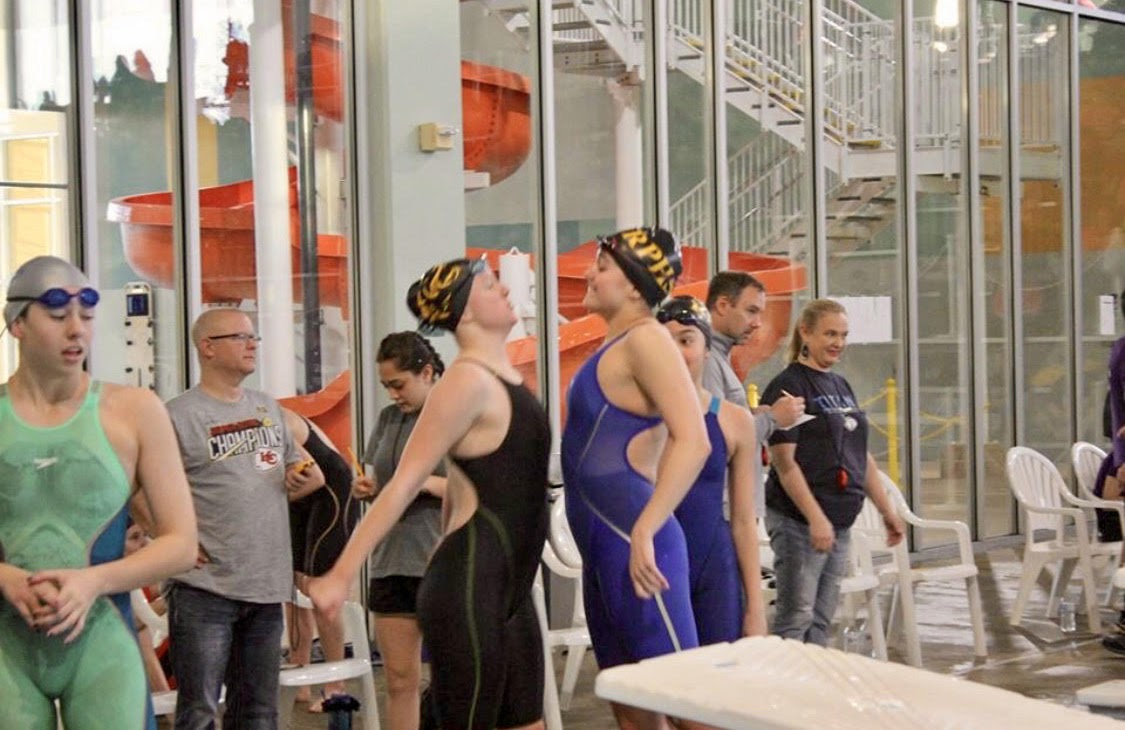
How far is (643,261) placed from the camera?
4.58 m

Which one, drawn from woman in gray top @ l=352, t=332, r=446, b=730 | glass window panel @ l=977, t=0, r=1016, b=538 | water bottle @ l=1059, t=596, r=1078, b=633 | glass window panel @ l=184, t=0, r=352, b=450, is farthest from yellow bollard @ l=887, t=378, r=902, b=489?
woman in gray top @ l=352, t=332, r=446, b=730

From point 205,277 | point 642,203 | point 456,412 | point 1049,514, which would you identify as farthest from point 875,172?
point 456,412

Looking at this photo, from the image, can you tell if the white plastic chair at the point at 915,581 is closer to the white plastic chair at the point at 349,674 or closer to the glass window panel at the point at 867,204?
Result: the white plastic chair at the point at 349,674

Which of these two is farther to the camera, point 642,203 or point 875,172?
point 875,172

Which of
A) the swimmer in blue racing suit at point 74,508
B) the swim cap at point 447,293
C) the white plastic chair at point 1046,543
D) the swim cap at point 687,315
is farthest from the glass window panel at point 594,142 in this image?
the swimmer in blue racing suit at point 74,508

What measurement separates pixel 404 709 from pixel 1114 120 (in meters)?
10.8

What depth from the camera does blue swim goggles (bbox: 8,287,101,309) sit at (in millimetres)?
3615

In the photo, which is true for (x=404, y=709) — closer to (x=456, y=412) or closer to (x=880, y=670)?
(x=456, y=412)

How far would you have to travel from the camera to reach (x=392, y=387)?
19.2 feet

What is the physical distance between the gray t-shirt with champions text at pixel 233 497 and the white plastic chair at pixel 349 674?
26.3 inches

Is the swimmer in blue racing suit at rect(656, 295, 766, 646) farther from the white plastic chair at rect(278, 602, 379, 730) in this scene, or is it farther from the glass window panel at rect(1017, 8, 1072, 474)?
the glass window panel at rect(1017, 8, 1072, 474)

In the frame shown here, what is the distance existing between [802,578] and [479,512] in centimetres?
237

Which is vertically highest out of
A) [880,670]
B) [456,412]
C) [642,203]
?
[642,203]

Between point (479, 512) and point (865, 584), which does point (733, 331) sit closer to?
point (865, 584)
